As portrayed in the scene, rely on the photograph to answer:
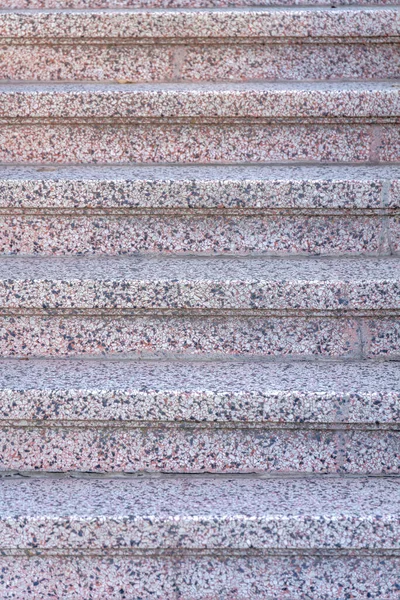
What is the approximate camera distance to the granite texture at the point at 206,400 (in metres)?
1.56

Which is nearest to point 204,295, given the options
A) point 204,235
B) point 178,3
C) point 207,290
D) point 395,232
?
point 207,290

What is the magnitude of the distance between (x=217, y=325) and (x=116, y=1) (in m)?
1.49

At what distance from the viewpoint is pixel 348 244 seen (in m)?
1.92

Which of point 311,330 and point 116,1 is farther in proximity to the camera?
point 116,1

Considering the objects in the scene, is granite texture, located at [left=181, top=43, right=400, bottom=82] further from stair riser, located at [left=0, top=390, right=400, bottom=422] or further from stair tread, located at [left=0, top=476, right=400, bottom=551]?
stair tread, located at [left=0, top=476, right=400, bottom=551]

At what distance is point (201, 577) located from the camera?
1460mm

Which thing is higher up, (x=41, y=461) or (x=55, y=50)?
(x=55, y=50)

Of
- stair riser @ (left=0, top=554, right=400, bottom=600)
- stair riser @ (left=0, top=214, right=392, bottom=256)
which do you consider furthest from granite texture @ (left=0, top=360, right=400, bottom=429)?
stair riser @ (left=0, top=214, right=392, bottom=256)

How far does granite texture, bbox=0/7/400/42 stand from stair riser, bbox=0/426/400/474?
1455mm

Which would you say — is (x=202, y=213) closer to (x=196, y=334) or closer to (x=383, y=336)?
(x=196, y=334)

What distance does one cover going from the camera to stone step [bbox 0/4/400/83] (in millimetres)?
2273

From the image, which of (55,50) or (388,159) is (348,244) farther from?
(55,50)

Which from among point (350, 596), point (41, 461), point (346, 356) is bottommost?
point (350, 596)

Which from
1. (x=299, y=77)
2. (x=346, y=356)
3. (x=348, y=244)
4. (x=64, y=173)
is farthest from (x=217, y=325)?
(x=299, y=77)
